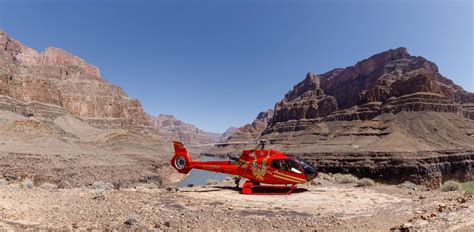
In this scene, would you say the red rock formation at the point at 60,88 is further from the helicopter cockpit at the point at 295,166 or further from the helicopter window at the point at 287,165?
the helicopter cockpit at the point at 295,166

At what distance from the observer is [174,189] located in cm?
1417

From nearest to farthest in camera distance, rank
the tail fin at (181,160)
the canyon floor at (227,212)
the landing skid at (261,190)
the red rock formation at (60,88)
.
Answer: the canyon floor at (227,212) → the landing skid at (261,190) → the tail fin at (181,160) → the red rock formation at (60,88)

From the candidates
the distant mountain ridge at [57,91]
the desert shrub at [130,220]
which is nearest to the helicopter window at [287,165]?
the desert shrub at [130,220]

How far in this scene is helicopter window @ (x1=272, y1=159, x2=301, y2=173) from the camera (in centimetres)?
1416

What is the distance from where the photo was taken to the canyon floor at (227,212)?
773 cm

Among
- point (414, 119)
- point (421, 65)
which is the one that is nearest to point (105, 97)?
point (414, 119)

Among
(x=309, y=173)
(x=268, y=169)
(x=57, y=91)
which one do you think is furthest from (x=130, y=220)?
(x=57, y=91)

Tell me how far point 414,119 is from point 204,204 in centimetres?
10326

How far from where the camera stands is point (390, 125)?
95062mm

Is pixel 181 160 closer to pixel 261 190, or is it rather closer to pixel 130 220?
pixel 261 190

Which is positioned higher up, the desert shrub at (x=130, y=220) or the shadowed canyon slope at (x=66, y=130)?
the shadowed canyon slope at (x=66, y=130)

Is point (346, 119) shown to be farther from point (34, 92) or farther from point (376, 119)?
point (34, 92)

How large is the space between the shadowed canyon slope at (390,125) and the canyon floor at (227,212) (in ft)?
195

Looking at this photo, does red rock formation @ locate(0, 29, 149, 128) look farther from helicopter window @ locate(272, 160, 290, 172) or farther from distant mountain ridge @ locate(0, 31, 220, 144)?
helicopter window @ locate(272, 160, 290, 172)
